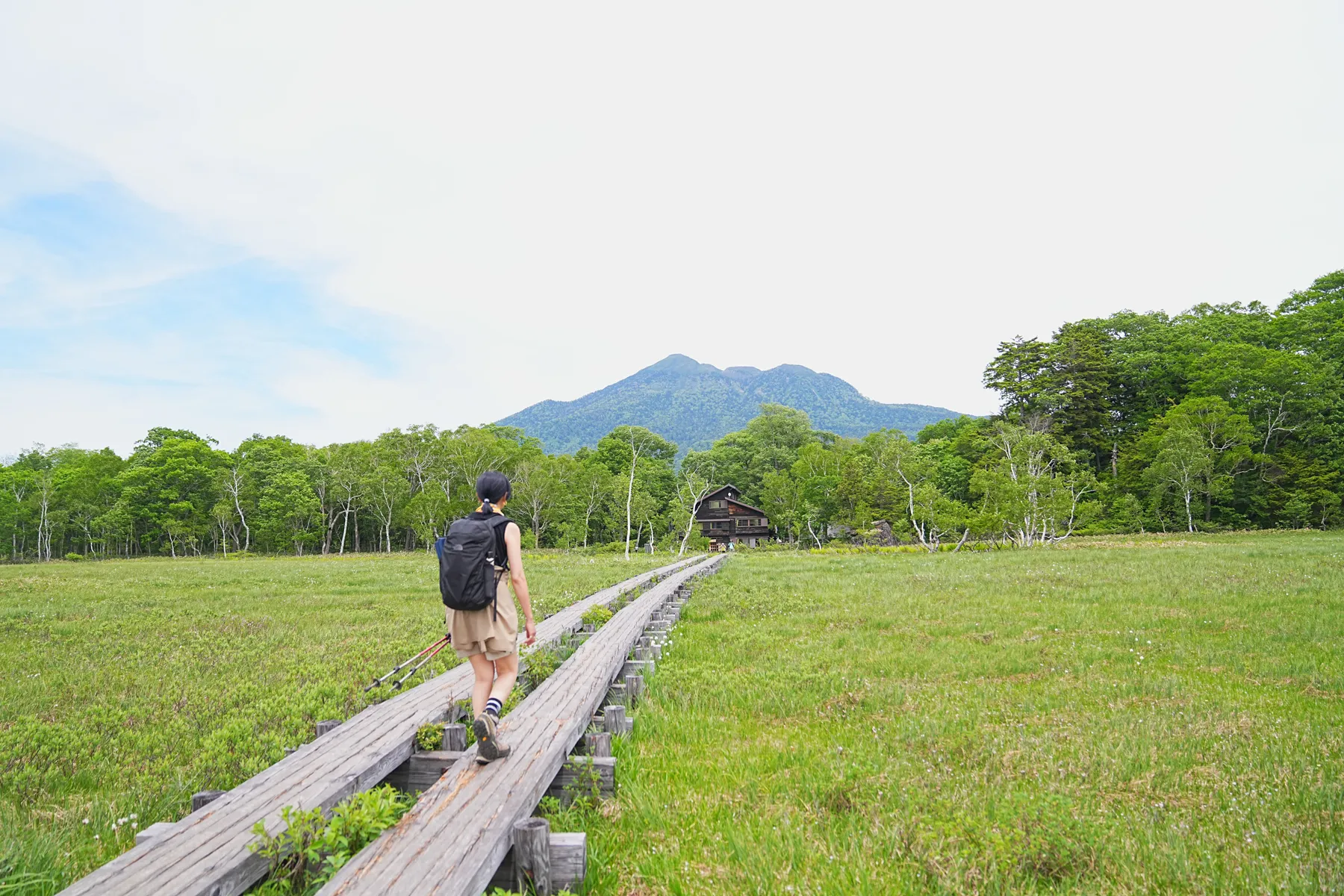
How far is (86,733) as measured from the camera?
6.30 meters

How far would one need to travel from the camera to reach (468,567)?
4641 millimetres

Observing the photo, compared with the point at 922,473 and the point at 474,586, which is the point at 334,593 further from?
the point at 922,473

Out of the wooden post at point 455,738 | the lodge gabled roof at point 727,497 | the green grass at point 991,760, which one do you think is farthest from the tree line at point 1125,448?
the wooden post at point 455,738

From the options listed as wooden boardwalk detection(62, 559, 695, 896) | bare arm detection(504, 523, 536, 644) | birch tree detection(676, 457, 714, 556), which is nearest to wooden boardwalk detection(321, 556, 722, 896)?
wooden boardwalk detection(62, 559, 695, 896)

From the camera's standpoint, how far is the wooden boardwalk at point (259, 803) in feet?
9.52

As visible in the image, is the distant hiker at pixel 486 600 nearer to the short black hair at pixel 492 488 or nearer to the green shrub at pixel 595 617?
the short black hair at pixel 492 488

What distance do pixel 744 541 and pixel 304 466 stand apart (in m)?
52.6

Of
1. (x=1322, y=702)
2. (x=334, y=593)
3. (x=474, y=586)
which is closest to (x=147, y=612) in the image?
(x=334, y=593)

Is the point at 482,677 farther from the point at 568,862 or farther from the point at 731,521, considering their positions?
the point at 731,521

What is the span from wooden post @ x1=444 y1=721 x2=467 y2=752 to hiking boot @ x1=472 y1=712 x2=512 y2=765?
609mm

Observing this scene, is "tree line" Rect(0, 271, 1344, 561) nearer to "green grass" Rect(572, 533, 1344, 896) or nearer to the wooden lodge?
the wooden lodge

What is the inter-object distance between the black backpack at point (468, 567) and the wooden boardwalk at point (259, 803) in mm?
1177

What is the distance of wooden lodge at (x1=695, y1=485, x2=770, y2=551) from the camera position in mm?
77938

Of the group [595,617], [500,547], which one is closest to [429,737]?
[500,547]
